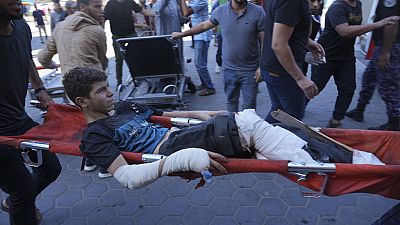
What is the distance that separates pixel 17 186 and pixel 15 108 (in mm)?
517

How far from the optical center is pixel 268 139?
1952 mm

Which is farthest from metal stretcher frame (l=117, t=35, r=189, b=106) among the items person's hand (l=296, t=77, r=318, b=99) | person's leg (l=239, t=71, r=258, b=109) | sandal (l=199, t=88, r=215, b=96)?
person's hand (l=296, t=77, r=318, b=99)

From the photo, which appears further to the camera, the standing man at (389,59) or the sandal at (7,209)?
the standing man at (389,59)

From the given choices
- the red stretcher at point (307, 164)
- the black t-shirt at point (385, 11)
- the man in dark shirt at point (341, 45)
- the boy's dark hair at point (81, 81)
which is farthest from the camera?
the man in dark shirt at point (341, 45)

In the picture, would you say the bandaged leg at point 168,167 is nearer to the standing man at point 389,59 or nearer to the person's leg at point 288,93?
the person's leg at point 288,93

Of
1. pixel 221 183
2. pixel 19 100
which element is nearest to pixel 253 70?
pixel 221 183

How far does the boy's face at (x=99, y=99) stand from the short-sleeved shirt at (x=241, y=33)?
159 centimetres

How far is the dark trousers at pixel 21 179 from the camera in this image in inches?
78.9

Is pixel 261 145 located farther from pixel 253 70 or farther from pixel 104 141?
pixel 253 70

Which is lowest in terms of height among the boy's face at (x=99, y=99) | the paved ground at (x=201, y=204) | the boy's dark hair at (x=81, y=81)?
the paved ground at (x=201, y=204)

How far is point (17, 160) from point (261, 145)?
1596 mm

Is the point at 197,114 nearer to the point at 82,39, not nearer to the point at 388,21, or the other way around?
the point at 82,39

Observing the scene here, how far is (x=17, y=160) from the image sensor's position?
206cm

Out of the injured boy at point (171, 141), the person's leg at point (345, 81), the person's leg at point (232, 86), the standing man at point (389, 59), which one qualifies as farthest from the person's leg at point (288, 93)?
the person's leg at point (345, 81)
